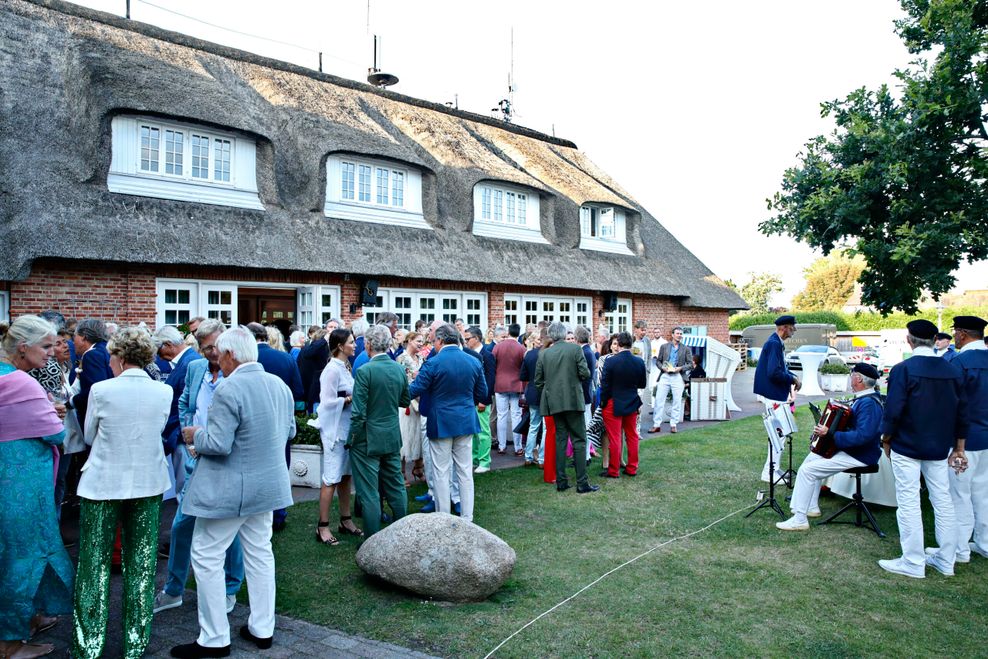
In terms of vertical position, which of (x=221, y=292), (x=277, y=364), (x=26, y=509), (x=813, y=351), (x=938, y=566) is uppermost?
(x=221, y=292)

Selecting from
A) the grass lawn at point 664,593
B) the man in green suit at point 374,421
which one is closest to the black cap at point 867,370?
A: the grass lawn at point 664,593

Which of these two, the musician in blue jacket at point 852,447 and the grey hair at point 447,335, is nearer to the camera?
the musician in blue jacket at point 852,447

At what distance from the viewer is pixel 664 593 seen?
5.03m

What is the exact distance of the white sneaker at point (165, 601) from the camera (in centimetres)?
471

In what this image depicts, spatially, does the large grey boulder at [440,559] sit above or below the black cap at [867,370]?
below

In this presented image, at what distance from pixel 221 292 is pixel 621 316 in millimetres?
12215

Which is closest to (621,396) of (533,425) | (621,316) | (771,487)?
(533,425)

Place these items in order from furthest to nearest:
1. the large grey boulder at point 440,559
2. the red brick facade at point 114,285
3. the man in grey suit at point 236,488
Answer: the red brick facade at point 114,285, the large grey boulder at point 440,559, the man in grey suit at point 236,488

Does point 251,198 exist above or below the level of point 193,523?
above

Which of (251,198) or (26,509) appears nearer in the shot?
(26,509)

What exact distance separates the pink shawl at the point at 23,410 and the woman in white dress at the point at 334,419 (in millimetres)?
2439

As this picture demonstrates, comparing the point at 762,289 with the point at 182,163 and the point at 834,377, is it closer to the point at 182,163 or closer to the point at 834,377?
the point at 834,377

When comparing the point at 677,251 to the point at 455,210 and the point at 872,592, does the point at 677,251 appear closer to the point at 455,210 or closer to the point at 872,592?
the point at 455,210

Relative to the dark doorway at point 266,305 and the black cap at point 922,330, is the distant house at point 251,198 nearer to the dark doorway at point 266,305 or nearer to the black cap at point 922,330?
the dark doorway at point 266,305
